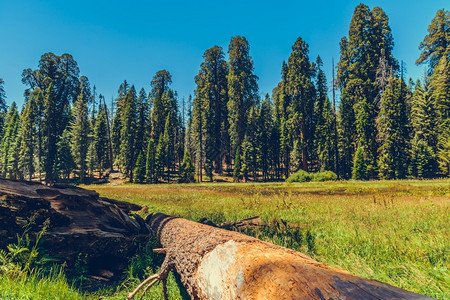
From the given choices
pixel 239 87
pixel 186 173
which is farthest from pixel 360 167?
pixel 186 173

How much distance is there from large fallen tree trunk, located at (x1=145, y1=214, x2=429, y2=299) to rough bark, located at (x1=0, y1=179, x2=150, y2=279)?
1790 mm

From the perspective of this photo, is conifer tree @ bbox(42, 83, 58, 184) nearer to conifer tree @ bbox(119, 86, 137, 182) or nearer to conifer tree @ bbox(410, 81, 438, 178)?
conifer tree @ bbox(119, 86, 137, 182)

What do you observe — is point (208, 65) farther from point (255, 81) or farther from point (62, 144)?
point (62, 144)

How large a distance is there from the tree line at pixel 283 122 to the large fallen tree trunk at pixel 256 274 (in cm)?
3828

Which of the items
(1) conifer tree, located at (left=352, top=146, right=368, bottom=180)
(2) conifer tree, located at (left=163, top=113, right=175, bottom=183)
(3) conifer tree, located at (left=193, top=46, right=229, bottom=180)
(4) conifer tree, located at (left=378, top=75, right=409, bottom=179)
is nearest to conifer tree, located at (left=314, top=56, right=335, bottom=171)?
(1) conifer tree, located at (left=352, top=146, right=368, bottom=180)

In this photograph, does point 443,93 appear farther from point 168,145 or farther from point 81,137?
point 81,137

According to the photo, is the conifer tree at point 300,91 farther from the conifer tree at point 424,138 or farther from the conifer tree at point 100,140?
the conifer tree at point 100,140

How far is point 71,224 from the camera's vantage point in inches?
182

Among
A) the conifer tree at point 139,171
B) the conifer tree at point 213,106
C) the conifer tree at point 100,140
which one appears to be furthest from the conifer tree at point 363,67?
the conifer tree at point 100,140

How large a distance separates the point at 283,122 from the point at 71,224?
4723 cm

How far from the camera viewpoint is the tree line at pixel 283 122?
34.4 m

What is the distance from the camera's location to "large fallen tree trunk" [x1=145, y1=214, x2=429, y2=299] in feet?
4.71

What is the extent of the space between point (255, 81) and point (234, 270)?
4784 cm

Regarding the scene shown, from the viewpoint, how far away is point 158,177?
48.4 meters
